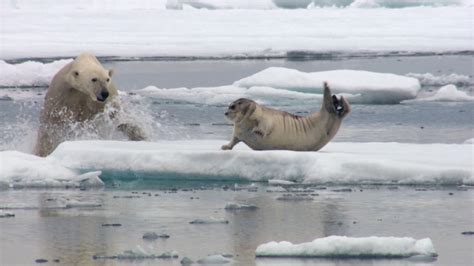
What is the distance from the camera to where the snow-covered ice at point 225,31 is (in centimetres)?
2242

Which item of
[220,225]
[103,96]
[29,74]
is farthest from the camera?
[29,74]

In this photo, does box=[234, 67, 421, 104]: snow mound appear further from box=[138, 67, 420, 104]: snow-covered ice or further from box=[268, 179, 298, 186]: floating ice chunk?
box=[268, 179, 298, 186]: floating ice chunk

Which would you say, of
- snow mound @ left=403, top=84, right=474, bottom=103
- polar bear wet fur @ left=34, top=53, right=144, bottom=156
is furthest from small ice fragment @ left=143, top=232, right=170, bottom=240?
snow mound @ left=403, top=84, right=474, bottom=103

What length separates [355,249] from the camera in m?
5.07

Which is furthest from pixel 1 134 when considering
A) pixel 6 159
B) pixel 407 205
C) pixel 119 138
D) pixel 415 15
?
pixel 415 15

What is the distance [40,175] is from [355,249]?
10.1 ft

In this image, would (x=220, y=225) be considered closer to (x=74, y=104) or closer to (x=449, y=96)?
(x=74, y=104)

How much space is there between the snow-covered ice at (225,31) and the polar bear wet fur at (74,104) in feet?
38.6

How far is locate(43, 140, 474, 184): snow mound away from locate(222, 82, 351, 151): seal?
370 mm

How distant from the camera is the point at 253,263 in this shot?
194 inches

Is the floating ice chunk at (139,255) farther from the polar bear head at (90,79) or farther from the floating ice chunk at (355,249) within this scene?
the polar bear head at (90,79)

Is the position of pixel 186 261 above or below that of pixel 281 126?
below

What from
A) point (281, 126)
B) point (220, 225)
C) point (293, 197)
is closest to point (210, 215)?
point (220, 225)

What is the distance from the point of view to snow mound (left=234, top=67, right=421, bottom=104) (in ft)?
47.4
